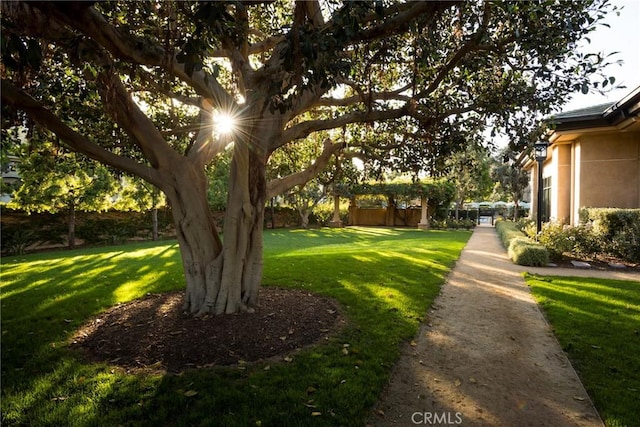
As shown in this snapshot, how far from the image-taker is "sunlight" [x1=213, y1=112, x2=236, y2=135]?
16.8ft

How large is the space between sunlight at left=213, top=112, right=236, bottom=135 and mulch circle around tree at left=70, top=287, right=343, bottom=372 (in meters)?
2.88

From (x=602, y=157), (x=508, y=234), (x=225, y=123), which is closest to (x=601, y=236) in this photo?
(x=602, y=157)

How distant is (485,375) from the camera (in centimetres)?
378

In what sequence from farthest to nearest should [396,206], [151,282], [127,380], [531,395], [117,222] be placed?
[396,206], [117,222], [151,282], [127,380], [531,395]

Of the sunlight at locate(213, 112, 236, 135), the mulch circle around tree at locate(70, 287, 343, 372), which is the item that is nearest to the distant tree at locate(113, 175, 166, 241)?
the mulch circle around tree at locate(70, 287, 343, 372)

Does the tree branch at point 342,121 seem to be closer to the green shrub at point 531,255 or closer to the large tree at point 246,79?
the large tree at point 246,79

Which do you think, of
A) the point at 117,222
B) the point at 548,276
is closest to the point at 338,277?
the point at 548,276

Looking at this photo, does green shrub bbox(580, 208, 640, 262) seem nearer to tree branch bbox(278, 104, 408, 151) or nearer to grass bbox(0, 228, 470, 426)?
grass bbox(0, 228, 470, 426)

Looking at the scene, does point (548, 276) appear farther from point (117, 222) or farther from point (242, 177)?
point (117, 222)

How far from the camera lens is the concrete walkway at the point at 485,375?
10.00 feet

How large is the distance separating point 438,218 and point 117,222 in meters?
27.5

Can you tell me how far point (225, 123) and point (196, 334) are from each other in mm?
3100

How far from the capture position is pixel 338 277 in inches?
330

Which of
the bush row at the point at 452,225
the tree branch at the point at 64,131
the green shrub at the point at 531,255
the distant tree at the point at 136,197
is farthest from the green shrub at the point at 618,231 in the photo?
the distant tree at the point at 136,197
